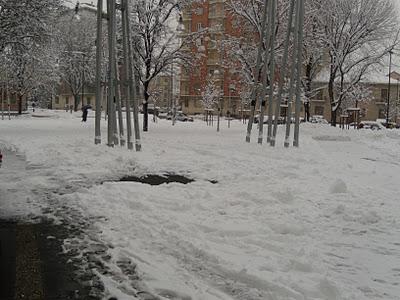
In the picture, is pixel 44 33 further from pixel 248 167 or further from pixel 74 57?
pixel 74 57

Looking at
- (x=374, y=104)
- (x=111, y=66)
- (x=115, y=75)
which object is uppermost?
(x=374, y=104)

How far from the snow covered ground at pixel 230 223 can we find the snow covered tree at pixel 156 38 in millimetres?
14971

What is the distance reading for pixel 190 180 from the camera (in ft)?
33.1

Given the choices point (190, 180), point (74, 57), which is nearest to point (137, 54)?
point (190, 180)

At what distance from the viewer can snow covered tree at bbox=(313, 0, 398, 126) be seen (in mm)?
32219

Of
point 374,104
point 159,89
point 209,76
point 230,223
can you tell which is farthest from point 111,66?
point 374,104

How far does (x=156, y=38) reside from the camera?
87.7 ft

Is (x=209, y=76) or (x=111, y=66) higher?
(x=209, y=76)

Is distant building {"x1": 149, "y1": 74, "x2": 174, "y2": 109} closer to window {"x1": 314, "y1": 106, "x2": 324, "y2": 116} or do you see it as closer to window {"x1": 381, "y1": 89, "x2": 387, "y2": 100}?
window {"x1": 314, "y1": 106, "x2": 324, "y2": 116}

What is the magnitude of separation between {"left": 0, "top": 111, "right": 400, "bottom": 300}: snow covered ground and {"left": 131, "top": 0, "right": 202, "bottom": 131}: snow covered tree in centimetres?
1497

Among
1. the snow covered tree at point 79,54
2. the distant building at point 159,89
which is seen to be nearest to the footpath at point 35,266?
the distant building at point 159,89

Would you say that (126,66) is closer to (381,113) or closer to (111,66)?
(111,66)

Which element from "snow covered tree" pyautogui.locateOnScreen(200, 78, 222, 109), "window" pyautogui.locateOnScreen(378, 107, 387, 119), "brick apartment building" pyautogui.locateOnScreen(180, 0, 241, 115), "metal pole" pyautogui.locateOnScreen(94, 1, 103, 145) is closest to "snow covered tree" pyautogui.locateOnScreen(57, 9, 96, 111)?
"brick apartment building" pyautogui.locateOnScreen(180, 0, 241, 115)

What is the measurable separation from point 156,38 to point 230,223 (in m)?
21.6
